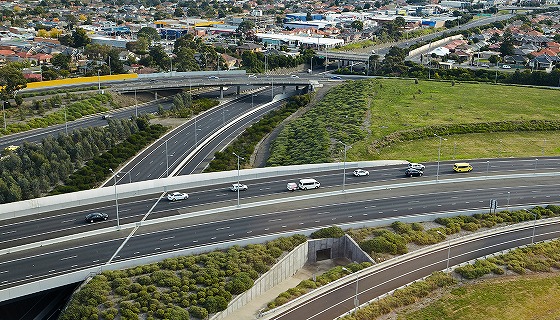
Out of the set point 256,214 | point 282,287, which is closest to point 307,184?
point 256,214

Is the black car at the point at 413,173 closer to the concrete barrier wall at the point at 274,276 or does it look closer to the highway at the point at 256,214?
the highway at the point at 256,214

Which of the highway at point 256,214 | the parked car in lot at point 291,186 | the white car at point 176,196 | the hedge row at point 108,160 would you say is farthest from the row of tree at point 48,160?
the parked car in lot at point 291,186

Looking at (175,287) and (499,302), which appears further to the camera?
(499,302)

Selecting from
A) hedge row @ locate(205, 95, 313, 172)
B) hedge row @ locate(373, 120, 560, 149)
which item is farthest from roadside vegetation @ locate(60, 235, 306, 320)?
hedge row @ locate(373, 120, 560, 149)

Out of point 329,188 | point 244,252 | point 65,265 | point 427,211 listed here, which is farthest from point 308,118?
point 65,265

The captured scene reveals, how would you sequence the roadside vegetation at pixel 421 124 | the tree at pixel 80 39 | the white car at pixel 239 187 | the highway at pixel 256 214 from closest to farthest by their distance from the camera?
the highway at pixel 256 214, the white car at pixel 239 187, the roadside vegetation at pixel 421 124, the tree at pixel 80 39

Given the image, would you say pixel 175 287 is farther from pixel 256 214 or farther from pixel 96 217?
pixel 256 214
